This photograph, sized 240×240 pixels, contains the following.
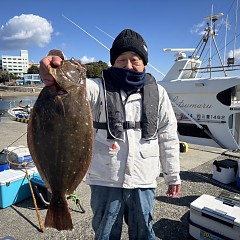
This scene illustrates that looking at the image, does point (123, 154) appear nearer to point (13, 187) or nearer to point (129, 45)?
point (129, 45)

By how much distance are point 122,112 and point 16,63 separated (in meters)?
171

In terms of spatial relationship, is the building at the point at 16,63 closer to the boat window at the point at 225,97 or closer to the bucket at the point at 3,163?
the boat window at the point at 225,97

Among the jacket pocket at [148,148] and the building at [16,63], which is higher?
the building at [16,63]

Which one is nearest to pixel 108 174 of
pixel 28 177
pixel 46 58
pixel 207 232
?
pixel 46 58

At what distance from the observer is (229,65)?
1012 centimetres

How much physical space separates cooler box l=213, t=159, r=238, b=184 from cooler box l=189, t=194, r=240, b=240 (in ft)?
7.10

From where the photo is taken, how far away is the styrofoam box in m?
4.17

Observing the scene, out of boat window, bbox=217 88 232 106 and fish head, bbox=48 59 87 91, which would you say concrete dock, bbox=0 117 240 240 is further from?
boat window, bbox=217 88 232 106

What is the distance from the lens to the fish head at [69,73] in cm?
168

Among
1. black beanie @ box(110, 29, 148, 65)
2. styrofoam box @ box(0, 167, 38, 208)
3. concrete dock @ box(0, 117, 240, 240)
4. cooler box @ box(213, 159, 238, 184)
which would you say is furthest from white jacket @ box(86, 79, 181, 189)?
cooler box @ box(213, 159, 238, 184)

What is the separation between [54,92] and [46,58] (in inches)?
8.9

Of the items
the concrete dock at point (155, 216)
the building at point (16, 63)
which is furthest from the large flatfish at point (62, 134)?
the building at point (16, 63)

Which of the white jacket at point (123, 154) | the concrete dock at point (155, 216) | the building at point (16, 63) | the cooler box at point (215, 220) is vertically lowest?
the concrete dock at point (155, 216)

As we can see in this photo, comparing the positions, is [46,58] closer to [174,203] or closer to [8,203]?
[8,203]
